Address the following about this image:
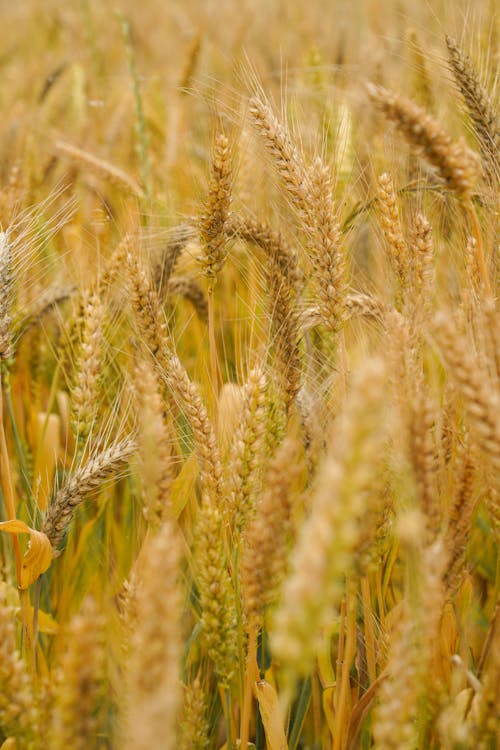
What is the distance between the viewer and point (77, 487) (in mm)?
987

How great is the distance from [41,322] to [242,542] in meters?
0.83

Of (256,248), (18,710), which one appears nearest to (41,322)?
(256,248)

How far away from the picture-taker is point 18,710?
0.69 meters

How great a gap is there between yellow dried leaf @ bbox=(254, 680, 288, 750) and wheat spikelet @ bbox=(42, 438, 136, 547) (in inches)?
14.3

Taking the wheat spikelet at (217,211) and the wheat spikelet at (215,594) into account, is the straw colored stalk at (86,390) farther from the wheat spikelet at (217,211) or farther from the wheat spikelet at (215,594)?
the wheat spikelet at (215,594)

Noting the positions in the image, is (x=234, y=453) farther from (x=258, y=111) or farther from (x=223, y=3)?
(x=223, y=3)

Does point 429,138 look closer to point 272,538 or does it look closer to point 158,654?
point 272,538

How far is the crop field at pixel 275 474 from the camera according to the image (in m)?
0.64

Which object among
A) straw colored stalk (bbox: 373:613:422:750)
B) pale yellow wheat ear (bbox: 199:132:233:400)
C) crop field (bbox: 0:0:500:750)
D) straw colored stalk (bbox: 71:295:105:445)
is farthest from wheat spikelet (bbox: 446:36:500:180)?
straw colored stalk (bbox: 373:613:422:750)

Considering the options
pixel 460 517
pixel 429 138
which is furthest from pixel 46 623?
pixel 429 138

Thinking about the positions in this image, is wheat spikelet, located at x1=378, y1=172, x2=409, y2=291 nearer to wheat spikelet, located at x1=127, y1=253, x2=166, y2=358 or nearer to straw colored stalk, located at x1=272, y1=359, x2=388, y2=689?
wheat spikelet, located at x1=127, y1=253, x2=166, y2=358

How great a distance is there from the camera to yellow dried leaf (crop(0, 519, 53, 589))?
934 millimetres

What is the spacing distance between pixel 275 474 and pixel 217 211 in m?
0.57

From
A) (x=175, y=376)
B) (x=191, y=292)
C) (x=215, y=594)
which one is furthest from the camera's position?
(x=191, y=292)
